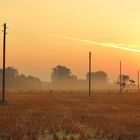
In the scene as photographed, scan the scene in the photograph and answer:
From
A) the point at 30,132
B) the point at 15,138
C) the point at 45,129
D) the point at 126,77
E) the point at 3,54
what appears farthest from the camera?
the point at 126,77

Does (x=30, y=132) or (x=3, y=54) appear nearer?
(x=30, y=132)

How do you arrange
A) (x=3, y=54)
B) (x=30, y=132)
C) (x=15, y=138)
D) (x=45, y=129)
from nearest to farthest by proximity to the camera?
(x=15, y=138), (x=30, y=132), (x=45, y=129), (x=3, y=54)

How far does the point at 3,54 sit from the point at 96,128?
39.3 m

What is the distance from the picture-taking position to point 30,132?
23.7 m

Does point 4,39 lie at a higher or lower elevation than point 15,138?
higher

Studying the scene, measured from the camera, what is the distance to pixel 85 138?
870 inches

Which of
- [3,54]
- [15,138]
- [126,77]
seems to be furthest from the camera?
[126,77]

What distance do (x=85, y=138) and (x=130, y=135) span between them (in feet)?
9.73

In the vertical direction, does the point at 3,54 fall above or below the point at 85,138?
above

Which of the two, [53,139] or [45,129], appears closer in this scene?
[53,139]

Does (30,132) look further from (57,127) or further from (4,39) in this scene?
(4,39)

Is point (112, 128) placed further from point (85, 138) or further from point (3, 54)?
→ point (3, 54)

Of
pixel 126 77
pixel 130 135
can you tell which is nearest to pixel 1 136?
pixel 130 135

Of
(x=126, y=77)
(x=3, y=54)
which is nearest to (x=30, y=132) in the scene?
(x=3, y=54)
